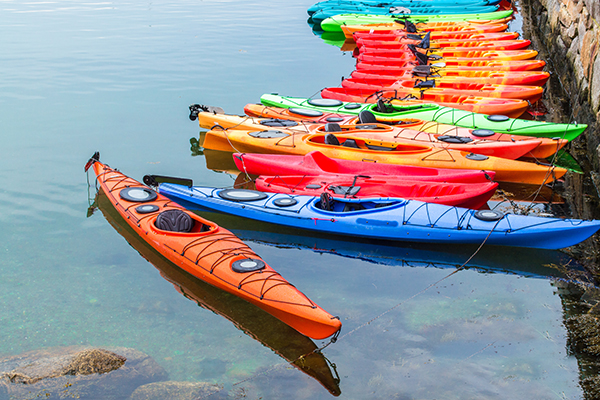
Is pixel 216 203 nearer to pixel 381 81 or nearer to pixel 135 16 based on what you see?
pixel 381 81

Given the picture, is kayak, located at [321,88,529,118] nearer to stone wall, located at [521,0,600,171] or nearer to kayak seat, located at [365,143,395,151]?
stone wall, located at [521,0,600,171]

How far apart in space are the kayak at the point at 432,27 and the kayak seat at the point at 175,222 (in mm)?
12354

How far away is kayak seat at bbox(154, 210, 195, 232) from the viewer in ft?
22.1

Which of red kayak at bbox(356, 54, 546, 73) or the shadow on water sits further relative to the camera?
red kayak at bbox(356, 54, 546, 73)

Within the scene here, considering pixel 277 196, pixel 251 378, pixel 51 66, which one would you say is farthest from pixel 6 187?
pixel 51 66

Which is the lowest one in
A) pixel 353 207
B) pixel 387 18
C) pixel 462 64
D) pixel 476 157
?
pixel 353 207

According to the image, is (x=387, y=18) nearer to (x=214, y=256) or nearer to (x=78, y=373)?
(x=214, y=256)

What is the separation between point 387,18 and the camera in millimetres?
18281

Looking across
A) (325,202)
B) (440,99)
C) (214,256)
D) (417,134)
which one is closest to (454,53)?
(440,99)

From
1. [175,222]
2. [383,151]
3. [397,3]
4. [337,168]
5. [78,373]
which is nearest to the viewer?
[78,373]

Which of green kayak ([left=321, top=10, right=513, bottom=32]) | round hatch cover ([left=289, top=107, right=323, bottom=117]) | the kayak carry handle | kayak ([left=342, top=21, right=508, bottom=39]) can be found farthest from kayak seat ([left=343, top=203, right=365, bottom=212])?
Answer: green kayak ([left=321, top=10, right=513, bottom=32])

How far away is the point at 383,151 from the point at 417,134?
91 cm

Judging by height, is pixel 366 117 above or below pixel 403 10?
below

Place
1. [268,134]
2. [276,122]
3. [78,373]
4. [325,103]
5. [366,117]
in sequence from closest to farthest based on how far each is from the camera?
[78,373] → [268,134] → [366,117] → [276,122] → [325,103]
